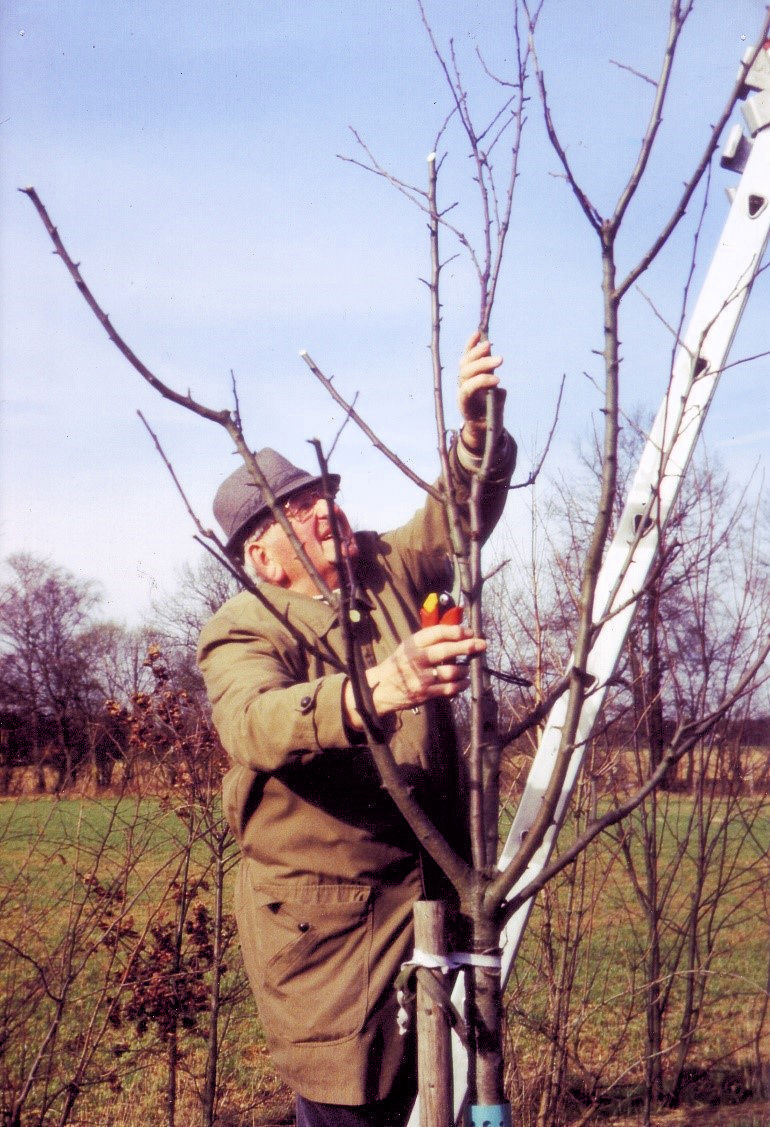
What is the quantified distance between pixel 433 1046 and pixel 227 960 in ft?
11.9

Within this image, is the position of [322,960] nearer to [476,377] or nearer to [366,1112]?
[366,1112]

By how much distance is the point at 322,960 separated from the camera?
220cm

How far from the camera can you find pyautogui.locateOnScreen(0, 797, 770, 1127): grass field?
399 centimetres

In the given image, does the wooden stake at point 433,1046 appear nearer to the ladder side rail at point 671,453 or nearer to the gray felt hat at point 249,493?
the ladder side rail at point 671,453

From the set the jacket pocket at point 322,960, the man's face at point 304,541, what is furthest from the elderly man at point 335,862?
the man's face at point 304,541

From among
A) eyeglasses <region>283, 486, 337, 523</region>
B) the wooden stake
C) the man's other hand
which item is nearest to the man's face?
eyeglasses <region>283, 486, 337, 523</region>

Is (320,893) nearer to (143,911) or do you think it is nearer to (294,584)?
(294,584)

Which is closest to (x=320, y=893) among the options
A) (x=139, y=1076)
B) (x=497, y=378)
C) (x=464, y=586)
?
(x=464, y=586)

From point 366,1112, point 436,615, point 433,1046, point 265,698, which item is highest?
point 436,615

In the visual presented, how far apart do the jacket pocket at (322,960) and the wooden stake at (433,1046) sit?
1.95 ft

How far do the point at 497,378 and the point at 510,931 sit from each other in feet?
4.17

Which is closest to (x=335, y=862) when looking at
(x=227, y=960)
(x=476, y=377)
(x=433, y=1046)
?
(x=433, y=1046)

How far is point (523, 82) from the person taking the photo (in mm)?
1960

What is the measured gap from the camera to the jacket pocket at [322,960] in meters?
2.16
